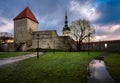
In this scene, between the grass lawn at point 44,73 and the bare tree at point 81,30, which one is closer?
the grass lawn at point 44,73

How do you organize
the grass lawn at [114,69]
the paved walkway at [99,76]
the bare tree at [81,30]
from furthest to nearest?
the bare tree at [81,30] → the grass lawn at [114,69] → the paved walkway at [99,76]

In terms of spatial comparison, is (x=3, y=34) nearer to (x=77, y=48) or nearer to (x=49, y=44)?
(x=49, y=44)

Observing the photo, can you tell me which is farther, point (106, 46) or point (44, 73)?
point (106, 46)

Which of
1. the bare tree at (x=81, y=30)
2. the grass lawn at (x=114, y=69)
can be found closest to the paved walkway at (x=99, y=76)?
the grass lawn at (x=114, y=69)

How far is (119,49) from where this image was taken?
42469 millimetres

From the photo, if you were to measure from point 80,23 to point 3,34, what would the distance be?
145ft

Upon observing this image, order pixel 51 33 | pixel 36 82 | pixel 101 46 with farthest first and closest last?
pixel 101 46
pixel 51 33
pixel 36 82

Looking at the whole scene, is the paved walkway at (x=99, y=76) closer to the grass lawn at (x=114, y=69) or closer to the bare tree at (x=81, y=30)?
the grass lawn at (x=114, y=69)

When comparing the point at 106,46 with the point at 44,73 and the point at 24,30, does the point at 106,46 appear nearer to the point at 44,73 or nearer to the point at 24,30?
the point at 24,30

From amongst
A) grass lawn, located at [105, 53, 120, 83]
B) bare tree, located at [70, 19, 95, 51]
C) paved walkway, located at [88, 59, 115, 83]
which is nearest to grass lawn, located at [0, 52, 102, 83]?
paved walkway, located at [88, 59, 115, 83]

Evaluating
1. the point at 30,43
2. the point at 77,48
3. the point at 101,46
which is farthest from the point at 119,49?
the point at 30,43

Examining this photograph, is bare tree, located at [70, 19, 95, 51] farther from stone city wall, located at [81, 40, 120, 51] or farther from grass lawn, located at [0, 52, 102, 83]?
grass lawn, located at [0, 52, 102, 83]

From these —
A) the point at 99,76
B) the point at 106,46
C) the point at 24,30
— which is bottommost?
the point at 99,76

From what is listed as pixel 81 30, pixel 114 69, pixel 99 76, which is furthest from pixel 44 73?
pixel 81 30
